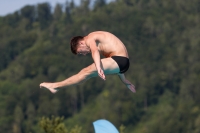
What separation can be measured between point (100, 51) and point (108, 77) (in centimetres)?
10066

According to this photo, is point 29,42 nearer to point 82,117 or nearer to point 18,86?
point 18,86

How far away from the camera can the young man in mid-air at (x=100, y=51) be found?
12516 mm

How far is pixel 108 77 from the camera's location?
4466 inches

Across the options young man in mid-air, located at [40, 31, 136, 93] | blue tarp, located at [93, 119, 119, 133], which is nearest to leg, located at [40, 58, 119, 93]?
young man in mid-air, located at [40, 31, 136, 93]

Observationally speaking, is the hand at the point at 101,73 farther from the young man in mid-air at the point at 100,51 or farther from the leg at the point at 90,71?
the leg at the point at 90,71

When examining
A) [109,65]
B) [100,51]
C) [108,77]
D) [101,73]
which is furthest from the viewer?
[108,77]

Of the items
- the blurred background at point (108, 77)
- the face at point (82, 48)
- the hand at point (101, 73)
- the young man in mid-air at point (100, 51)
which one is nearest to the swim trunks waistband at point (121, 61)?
the young man in mid-air at point (100, 51)

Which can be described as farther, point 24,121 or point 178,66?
point 178,66

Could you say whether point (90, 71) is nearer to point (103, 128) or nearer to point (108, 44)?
Answer: point (108, 44)

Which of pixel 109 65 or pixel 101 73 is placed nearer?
pixel 101 73

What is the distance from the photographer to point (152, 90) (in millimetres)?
114188

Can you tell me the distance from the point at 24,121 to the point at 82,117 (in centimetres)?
782

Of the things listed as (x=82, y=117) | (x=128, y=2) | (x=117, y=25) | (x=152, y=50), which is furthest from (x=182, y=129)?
(x=128, y=2)

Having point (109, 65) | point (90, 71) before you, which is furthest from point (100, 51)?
point (90, 71)
